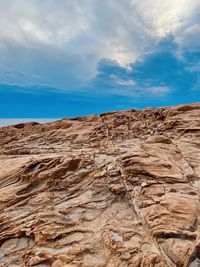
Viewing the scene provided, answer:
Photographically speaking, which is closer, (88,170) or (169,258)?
(169,258)

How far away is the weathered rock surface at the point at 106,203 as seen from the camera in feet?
31.6

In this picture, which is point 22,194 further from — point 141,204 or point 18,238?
point 141,204

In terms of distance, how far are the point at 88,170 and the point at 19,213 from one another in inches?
140

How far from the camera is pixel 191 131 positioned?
18.3 m

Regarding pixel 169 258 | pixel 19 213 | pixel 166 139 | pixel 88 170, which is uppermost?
pixel 166 139

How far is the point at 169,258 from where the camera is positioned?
Answer: 8984 millimetres

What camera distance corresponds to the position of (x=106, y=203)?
12219 mm

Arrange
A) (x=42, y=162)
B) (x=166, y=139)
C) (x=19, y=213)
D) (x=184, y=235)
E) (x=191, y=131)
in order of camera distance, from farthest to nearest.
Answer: (x=191, y=131)
(x=166, y=139)
(x=42, y=162)
(x=19, y=213)
(x=184, y=235)

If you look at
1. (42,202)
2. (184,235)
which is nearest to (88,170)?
(42,202)

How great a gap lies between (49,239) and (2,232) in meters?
2.31

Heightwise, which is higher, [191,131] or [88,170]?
[191,131]

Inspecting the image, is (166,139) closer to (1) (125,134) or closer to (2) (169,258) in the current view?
(1) (125,134)

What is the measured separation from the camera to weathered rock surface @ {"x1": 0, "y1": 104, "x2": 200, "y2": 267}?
9.62 metres

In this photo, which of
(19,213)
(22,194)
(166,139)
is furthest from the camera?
(166,139)
